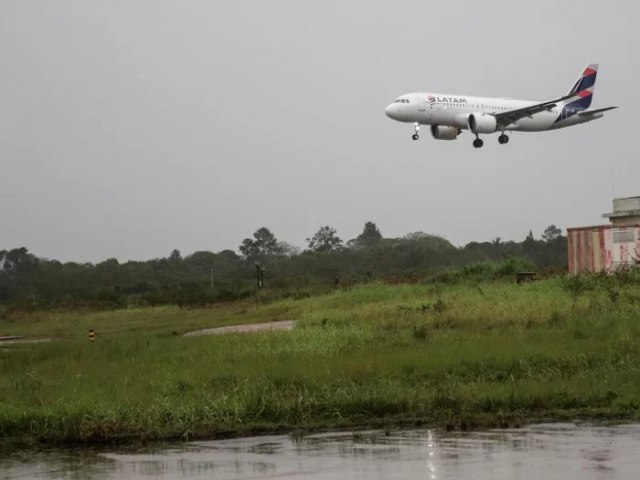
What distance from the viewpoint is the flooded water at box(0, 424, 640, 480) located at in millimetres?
Result: 9562

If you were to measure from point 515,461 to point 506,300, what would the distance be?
19514mm

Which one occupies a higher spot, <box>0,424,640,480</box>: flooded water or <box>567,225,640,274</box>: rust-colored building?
<box>567,225,640,274</box>: rust-colored building

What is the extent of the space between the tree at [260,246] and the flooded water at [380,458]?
116409mm

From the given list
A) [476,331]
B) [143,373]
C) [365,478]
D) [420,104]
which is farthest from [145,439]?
[420,104]

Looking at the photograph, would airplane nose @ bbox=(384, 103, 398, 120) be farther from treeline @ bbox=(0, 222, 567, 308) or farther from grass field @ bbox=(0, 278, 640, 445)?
grass field @ bbox=(0, 278, 640, 445)

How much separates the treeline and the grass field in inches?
1416

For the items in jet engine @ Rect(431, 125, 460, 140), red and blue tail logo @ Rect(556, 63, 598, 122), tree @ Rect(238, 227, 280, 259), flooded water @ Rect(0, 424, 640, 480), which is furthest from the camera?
tree @ Rect(238, 227, 280, 259)

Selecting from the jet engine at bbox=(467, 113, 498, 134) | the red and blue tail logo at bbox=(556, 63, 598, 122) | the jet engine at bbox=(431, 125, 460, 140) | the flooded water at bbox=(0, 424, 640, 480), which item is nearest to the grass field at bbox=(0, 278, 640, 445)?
the flooded water at bbox=(0, 424, 640, 480)

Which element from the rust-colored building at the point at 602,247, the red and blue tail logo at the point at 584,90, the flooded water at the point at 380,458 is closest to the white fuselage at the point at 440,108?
the red and blue tail logo at the point at 584,90

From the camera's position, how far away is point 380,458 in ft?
34.5

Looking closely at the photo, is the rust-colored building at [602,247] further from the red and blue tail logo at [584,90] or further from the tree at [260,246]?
the tree at [260,246]

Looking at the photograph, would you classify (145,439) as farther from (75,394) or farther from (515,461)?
(515,461)

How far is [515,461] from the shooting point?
9961 millimetres

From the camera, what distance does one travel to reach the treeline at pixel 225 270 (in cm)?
7106
